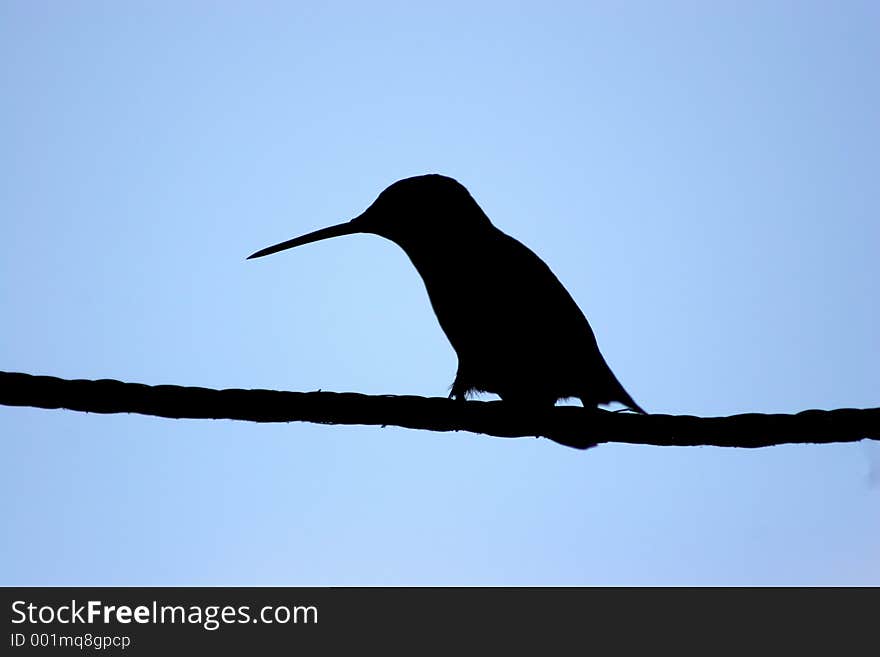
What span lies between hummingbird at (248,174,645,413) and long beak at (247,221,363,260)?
0.18 meters

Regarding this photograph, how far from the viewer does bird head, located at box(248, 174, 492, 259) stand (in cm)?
565

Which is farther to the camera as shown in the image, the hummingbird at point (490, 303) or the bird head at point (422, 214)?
the bird head at point (422, 214)

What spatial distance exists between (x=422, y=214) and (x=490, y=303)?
71 cm

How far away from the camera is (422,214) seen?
5.68m

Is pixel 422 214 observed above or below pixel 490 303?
above

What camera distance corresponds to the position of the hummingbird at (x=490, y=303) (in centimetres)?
543

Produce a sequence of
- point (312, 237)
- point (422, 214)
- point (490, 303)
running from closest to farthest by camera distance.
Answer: point (490, 303), point (422, 214), point (312, 237)

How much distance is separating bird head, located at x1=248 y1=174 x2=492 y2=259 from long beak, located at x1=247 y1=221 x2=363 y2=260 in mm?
117

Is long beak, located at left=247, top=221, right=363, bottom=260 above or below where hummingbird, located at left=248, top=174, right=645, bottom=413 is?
above

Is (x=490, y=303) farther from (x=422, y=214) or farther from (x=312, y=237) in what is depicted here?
(x=312, y=237)

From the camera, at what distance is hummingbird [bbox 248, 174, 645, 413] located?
5.43 metres

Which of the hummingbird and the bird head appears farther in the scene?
the bird head

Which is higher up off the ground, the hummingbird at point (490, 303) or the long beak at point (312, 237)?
the long beak at point (312, 237)

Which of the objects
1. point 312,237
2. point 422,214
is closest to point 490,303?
point 422,214
